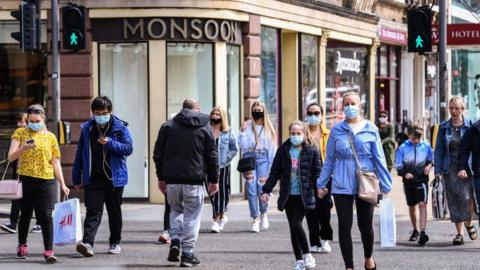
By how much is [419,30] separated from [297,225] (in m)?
8.91

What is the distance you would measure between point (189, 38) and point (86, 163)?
9.19m

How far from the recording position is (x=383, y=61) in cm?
3581

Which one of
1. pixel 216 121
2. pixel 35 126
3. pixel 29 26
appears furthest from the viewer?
pixel 29 26

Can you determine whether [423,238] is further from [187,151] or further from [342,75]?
[342,75]

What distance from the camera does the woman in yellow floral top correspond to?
13.3 metres

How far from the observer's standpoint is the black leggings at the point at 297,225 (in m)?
12.4

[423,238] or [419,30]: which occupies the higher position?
[419,30]

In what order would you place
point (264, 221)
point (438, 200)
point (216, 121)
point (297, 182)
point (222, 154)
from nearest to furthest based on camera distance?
point (297, 182), point (216, 121), point (222, 154), point (264, 221), point (438, 200)

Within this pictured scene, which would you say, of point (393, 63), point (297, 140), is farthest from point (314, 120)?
point (393, 63)

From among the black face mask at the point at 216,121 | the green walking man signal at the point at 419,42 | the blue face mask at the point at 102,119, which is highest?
the green walking man signal at the point at 419,42

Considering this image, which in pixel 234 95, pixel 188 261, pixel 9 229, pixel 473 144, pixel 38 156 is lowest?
pixel 9 229

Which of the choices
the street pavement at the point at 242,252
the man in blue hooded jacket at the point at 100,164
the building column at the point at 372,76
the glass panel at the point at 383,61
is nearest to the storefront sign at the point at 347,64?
the building column at the point at 372,76

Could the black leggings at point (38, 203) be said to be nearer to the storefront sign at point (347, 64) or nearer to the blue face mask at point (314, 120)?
the blue face mask at point (314, 120)

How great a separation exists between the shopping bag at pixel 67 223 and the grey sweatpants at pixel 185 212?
1.04m
